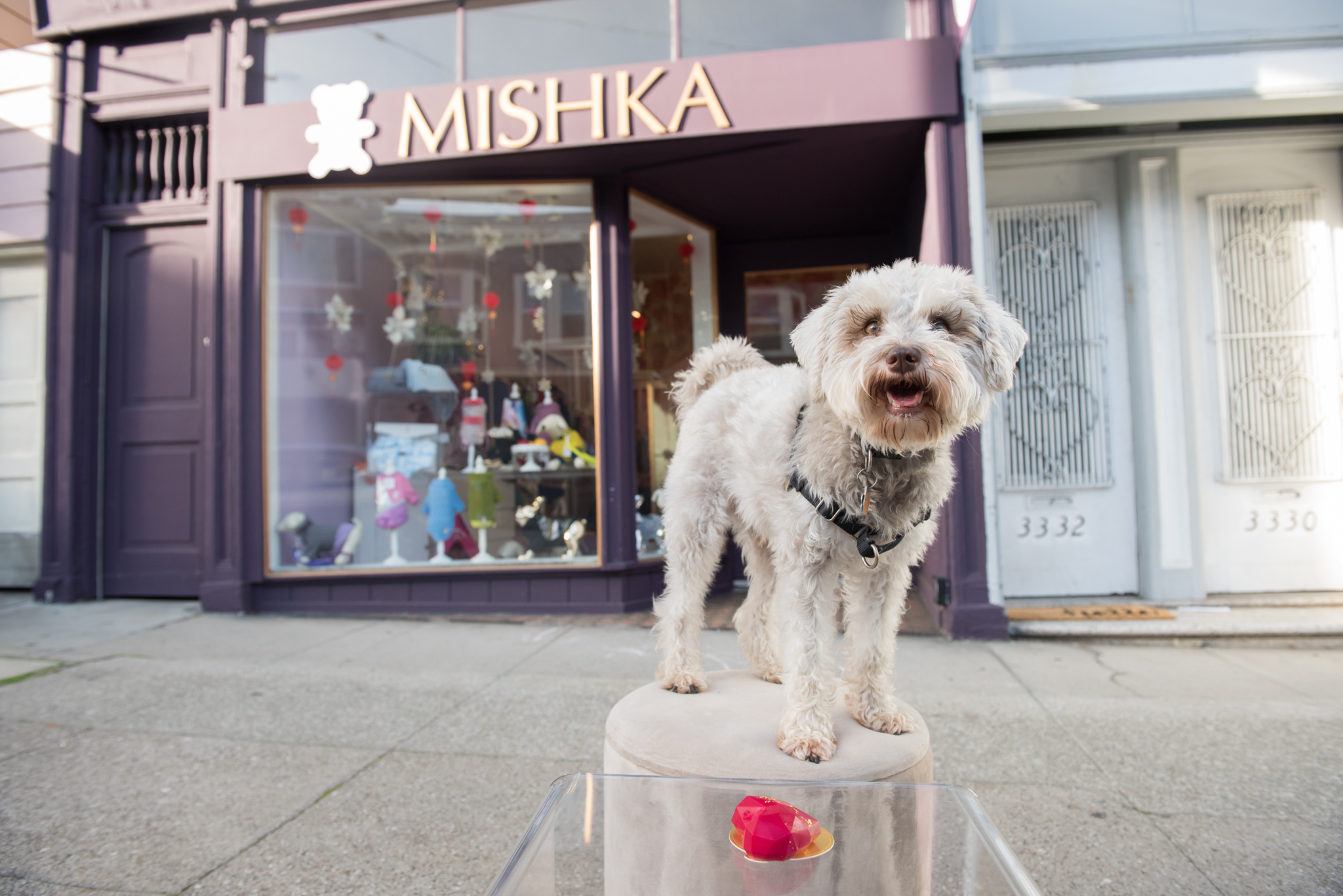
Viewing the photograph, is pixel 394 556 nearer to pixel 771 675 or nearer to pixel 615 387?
pixel 615 387

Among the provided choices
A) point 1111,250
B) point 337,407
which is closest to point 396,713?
point 337,407

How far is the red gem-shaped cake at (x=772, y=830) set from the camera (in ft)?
4.36

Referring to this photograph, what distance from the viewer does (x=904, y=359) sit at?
4.72ft

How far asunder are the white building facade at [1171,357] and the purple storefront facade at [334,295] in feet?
3.28

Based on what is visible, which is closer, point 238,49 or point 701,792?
point 701,792

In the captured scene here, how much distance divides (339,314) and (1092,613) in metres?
6.40

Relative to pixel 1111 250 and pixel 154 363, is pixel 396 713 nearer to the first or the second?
pixel 154 363

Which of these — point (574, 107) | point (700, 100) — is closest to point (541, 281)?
point (574, 107)

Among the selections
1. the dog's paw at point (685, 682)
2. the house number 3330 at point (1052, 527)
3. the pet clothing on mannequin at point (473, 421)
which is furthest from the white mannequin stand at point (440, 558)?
the house number 3330 at point (1052, 527)

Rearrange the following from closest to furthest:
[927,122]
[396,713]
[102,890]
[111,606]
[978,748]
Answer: [102,890] < [978,748] < [396,713] < [927,122] < [111,606]

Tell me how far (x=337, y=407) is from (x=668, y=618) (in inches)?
186

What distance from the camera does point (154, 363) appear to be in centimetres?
586

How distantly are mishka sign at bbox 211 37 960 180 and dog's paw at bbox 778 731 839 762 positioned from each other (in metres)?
4.09

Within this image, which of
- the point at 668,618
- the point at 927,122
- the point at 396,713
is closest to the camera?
the point at 668,618
